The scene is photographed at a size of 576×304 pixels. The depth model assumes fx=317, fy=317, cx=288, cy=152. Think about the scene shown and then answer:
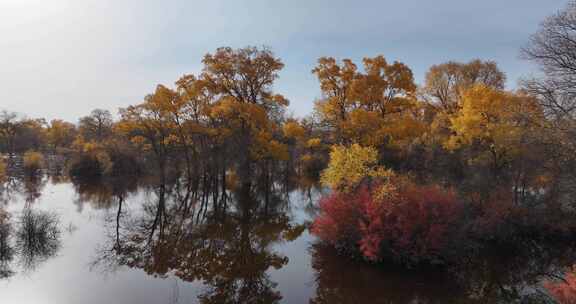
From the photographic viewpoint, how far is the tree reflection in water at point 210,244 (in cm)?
905

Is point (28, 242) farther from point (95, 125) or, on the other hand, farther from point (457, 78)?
point (95, 125)

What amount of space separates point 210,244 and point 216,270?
9.16 feet

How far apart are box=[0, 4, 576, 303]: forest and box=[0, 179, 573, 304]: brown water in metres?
0.40

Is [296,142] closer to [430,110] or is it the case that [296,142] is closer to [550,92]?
[430,110]

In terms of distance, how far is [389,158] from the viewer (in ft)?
93.2

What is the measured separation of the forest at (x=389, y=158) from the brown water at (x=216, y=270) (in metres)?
0.40

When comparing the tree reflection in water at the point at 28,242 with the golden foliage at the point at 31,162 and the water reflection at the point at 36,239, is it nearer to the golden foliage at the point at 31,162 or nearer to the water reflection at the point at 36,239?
the water reflection at the point at 36,239

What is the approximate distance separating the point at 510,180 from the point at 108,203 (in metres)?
24.0

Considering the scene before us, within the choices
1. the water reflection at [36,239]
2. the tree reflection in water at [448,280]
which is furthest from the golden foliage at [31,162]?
the tree reflection in water at [448,280]

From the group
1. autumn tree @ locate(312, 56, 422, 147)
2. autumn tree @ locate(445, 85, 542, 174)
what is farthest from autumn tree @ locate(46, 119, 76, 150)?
autumn tree @ locate(445, 85, 542, 174)

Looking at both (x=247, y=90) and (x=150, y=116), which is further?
(x=150, y=116)

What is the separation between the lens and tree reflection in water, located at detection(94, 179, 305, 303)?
29.7ft

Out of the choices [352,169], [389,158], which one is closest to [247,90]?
[389,158]

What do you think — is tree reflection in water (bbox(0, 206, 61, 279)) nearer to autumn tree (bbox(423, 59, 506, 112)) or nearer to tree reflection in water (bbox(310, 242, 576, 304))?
tree reflection in water (bbox(310, 242, 576, 304))
